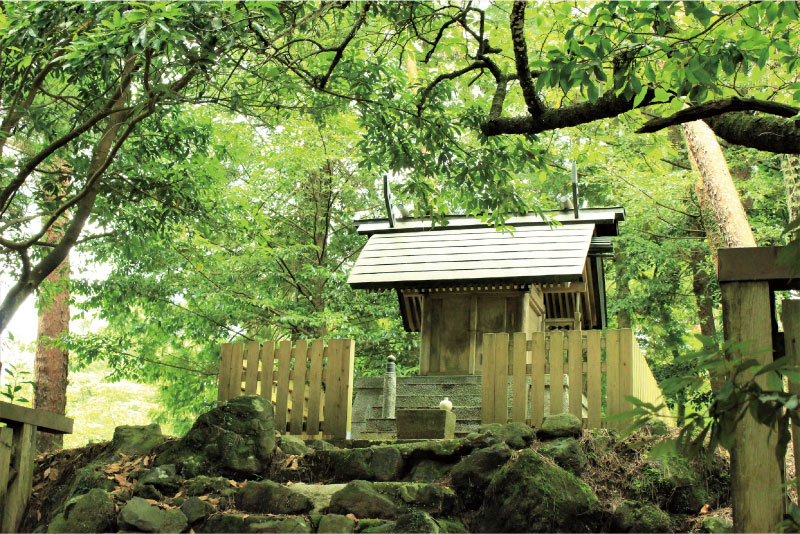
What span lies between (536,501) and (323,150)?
11228 millimetres

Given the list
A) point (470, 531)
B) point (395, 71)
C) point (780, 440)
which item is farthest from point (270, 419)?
point (780, 440)

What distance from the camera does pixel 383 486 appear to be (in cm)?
633

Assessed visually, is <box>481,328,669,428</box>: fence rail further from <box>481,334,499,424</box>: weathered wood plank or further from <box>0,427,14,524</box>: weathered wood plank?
<box>0,427,14,524</box>: weathered wood plank

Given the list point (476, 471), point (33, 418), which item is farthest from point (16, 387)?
point (476, 471)

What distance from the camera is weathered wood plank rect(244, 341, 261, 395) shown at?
362 inches

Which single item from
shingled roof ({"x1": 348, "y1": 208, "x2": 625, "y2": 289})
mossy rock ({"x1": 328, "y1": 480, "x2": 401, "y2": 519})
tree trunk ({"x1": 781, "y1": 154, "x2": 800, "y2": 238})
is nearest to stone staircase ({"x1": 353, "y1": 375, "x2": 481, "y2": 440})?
shingled roof ({"x1": 348, "y1": 208, "x2": 625, "y2": 289})

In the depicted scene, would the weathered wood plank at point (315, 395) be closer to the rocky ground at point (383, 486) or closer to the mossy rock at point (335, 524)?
the rocky ground at point (383, 486)

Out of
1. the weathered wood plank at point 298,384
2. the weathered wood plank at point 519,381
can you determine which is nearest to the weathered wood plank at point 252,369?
the weathered wood plank at point 298,384

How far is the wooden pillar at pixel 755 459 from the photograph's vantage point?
3.01 m

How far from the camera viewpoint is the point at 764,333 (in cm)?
314

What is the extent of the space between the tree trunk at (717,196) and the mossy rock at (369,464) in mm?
8235

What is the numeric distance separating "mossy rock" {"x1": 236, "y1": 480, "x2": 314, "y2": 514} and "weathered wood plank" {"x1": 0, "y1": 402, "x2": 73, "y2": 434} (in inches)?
80.8

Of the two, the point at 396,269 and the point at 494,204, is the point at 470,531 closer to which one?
the point at 494,204

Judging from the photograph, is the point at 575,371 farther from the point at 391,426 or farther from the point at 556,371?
the point at 391,426
